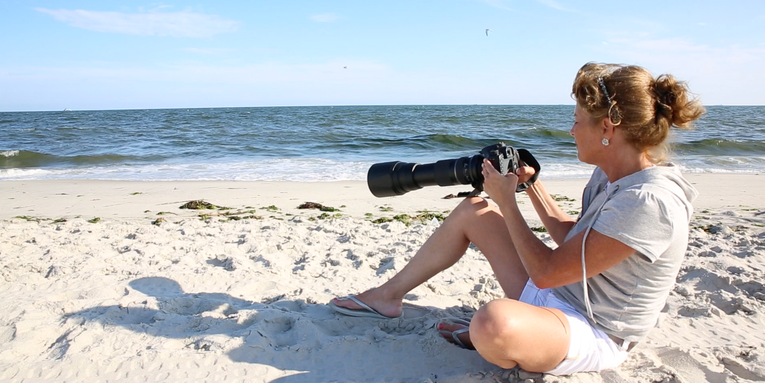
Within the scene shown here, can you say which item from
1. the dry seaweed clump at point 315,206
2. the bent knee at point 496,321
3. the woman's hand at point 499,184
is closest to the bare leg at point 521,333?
the bent knee at point 496,321

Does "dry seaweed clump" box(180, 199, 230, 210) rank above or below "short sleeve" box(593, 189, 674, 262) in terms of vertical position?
below

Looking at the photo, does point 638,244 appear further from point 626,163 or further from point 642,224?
point 626,163

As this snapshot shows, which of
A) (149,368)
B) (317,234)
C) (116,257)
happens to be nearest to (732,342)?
(149,368)

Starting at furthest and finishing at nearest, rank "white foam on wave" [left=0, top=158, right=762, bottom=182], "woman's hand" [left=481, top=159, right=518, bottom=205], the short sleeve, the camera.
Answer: "white foam on wave" [left=0, top=158, right=762, bottom=182] < the camera < "woman's hand" [left=481, top=159, right=518, bottom=205] < the short sleeve

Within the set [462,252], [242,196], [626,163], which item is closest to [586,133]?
[626,163]

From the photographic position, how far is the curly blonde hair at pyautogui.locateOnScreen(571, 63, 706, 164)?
4.56 ft

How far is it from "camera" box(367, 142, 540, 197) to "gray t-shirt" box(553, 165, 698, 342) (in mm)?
290

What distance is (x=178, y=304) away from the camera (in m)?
2.34

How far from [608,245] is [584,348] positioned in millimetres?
361

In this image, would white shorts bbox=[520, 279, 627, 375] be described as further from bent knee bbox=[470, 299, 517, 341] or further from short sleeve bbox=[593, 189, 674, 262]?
short sleeve bbox=[593, 189, 674, 262]

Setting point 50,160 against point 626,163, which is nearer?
point 626,163

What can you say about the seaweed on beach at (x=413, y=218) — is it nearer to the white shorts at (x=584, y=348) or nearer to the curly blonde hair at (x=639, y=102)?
the white shorts at (x=584, y=348)

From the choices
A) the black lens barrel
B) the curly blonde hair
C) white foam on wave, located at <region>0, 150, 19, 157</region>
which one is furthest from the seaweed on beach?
white foam on wave, located at <region>0, 150, 19, 157</region>

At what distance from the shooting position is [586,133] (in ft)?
4.92
